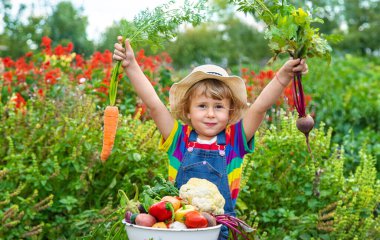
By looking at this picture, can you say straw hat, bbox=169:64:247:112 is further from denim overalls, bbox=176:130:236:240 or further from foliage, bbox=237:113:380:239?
foliage, bbox=237:113:380:239

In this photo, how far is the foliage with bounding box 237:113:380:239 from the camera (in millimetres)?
3715

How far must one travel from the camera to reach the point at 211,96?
287 centimetres

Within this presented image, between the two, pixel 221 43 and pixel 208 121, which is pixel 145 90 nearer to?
pixel 208 121

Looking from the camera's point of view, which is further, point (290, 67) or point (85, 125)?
point (85, 125)

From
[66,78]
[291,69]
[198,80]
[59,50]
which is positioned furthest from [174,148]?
[59,50]

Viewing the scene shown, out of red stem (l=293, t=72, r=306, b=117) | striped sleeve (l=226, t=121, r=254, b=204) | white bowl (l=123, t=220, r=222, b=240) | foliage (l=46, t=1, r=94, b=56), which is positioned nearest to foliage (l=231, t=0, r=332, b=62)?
red stem (l=293, t=72, r=306, b=117)

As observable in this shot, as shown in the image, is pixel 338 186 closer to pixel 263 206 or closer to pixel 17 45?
pixel 263 206

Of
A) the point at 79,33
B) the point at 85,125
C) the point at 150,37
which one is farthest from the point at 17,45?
the point at 150,37

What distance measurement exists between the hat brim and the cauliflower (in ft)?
1.68

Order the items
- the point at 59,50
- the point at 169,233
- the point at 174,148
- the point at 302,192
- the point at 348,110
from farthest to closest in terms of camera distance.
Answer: the point at 348,110 → the point at 59,50 → the point at 302,192 → the point at 174,148 → the point at 169,233

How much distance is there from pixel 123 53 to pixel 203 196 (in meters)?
0.83

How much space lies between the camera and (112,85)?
2.83 metres

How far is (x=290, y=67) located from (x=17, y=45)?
1346 cm

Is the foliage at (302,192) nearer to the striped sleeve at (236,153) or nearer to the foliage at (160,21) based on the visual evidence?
the striped sleeve at (236,153)
